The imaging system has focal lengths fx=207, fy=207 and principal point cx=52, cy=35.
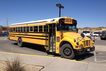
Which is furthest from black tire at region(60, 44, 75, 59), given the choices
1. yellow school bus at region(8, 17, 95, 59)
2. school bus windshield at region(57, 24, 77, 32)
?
school bus windshield at region(57, 24, 77, 32)

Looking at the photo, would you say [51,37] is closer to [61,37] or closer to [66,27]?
[61,37]

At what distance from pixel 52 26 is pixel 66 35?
1.34 m

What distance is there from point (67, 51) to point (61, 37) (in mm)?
1108

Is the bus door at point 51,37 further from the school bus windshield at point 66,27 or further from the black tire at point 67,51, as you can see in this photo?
the black tire at point 67,51

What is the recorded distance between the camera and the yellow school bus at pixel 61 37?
12.7 m

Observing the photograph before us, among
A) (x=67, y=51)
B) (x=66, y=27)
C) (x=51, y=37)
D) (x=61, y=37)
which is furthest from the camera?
(x=51, y=37)

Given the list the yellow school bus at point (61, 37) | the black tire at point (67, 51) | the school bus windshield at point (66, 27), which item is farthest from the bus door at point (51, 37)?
the black tire at point (67, 51)

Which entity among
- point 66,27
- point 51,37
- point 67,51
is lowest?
point 67,51

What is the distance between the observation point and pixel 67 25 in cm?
1439

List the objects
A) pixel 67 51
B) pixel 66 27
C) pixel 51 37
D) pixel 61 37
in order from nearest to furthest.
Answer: pixel 67 51
pixel 61 37
pixel 66 27
pixel 51 37

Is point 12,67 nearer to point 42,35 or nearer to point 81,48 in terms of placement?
point 81,48

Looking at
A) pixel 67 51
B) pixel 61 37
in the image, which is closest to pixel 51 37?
pixel 61 37

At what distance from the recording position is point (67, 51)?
1298 cm

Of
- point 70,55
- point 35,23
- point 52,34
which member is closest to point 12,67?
point 70,55
